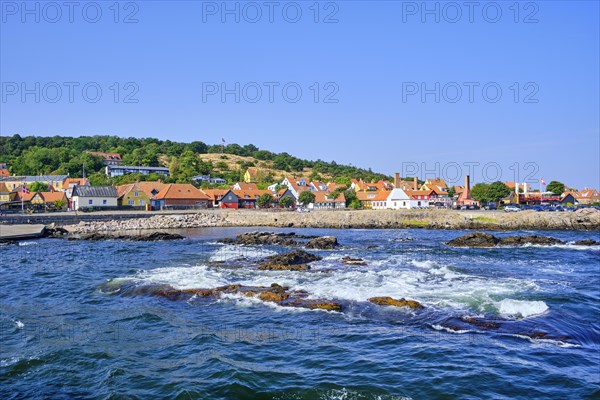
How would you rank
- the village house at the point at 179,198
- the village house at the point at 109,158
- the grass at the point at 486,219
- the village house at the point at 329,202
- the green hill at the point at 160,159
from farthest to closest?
the village house at the point at 109,158 < the green hill at the point at 160,159 < the village house at the point at 329,202 < the village house at the point at 179,198 < the grass at the point at 486,219

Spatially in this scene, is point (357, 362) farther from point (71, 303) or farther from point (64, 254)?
point (64, 254)

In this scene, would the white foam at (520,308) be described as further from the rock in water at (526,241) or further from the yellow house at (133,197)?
the yellow house at (133,197)

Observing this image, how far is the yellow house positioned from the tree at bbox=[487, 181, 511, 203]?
2456 inches

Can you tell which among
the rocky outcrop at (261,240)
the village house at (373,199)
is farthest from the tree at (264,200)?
the rocky outcrop at (261,240)

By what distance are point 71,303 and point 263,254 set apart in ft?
46.3

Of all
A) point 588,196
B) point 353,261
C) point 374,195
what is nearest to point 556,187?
point 588,196

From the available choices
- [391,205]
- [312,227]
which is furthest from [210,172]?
[312,227]

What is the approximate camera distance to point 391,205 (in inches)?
3258

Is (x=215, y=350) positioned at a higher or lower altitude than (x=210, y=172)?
lower

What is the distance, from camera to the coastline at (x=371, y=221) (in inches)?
1975

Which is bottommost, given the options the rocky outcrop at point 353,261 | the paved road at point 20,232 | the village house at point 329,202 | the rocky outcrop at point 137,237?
the rocky outcrop at point 353,261

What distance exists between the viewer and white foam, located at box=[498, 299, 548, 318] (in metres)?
14.0

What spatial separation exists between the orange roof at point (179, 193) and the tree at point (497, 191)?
175 feet

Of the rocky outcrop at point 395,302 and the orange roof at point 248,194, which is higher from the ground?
the orange roof at point 248,194
